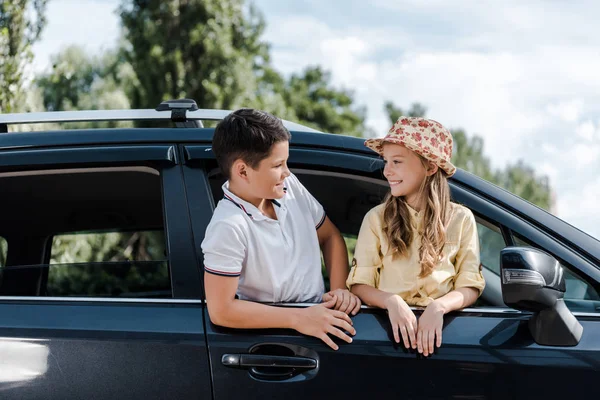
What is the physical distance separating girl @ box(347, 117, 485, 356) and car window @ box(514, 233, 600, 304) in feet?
0.49

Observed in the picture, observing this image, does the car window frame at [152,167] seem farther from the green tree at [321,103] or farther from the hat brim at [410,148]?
the green tree at [321,103]

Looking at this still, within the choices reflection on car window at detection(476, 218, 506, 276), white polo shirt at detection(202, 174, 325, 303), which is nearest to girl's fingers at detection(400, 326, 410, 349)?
white polo shirt at detection(202, 174, 325, 303)

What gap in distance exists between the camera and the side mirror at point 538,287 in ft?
6.09

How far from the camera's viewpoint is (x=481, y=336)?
6.58 ft

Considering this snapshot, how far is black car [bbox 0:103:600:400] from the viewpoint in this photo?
1935 millimetres

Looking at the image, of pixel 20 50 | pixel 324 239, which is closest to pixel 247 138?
pixel 324 239

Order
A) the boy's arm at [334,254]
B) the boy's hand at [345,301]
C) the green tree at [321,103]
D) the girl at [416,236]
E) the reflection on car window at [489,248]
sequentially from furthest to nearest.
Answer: the green tree at [321,103]
the reflection on car window at [489,248]
the boy's arm at [334,254]
the girl at [416,236]
the boy's hand at [345,301]

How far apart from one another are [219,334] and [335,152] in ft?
2.30

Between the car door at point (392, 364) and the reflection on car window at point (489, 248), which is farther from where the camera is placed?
the reflection on car window at point (489, 248)

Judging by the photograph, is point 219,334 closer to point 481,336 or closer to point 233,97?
point 481,336

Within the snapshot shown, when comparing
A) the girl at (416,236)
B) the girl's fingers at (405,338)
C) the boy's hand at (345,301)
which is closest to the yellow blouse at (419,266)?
the girl at (416,236)

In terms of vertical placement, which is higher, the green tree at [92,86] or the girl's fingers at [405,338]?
the green tree at [92,86]

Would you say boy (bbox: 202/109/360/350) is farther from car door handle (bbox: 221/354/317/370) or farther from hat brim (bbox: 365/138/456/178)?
hat brim (bbox: 365/138/456/178)

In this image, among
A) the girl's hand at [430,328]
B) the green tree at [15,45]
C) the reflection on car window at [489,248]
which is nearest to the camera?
the girl's hand at [430,328]
